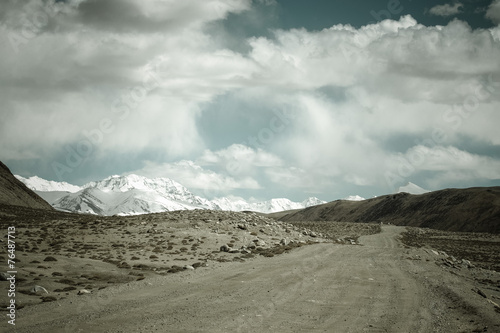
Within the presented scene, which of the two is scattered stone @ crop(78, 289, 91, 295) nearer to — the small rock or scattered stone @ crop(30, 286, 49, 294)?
the small rock

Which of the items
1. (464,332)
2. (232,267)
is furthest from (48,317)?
(464,332)

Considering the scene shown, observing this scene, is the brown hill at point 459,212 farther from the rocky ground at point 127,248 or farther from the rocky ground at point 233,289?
the rocky ground at point 233,289

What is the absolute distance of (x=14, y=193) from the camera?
384 feet

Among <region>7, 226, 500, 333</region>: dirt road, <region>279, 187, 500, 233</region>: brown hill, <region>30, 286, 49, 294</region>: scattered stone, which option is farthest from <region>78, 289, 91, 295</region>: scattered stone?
<region>279, 187, 500, 233</region>: brown hill

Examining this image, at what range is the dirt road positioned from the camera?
480 inches

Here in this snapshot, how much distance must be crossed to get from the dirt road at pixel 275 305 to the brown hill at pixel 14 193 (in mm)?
112168

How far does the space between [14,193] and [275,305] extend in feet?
431

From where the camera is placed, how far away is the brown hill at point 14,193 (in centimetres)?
10998

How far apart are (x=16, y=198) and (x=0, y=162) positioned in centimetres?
3495

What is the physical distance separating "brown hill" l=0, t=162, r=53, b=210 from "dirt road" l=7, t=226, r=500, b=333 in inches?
4416

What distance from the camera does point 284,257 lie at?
1111 inches

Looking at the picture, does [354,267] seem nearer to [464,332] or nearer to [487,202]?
[464,332]


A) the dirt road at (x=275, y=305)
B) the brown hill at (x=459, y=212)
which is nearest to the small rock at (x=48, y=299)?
the dirt road at (x=275, y=305)

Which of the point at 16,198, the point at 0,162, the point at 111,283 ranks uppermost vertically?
the point at 0,162
